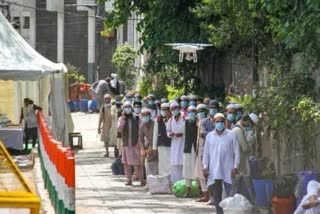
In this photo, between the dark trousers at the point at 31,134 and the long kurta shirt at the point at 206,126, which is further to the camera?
the dark trousers at the point at 31,134

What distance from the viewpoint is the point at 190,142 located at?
18219 millimetres

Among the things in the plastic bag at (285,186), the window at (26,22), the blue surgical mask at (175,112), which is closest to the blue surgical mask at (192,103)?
the blue surgical mask at (175,112)

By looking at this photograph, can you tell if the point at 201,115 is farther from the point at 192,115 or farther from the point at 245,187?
the point at 245,187

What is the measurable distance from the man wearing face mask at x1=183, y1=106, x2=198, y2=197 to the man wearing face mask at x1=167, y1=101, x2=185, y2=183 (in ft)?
1.46

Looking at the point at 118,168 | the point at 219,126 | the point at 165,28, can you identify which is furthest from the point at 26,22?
the point at 219,126

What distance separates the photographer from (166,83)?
1188 inches

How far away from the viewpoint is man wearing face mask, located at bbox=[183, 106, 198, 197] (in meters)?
18.1

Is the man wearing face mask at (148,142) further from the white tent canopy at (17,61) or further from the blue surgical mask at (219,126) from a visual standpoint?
the blue surgical mask at (219,126)

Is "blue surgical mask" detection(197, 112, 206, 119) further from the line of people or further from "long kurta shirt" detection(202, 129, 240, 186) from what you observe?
"long kurta shirt" detection(202, 129, 240, 186)

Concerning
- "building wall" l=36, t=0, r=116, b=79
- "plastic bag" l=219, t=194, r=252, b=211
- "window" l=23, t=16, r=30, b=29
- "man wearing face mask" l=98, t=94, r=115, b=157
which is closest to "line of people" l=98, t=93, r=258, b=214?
"plastic bag" l=219, t=194, r=252, b=211

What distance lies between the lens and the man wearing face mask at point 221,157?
15.0 metres

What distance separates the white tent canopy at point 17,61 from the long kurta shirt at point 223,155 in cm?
701

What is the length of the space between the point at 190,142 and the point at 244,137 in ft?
8.47

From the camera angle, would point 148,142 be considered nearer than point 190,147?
No
